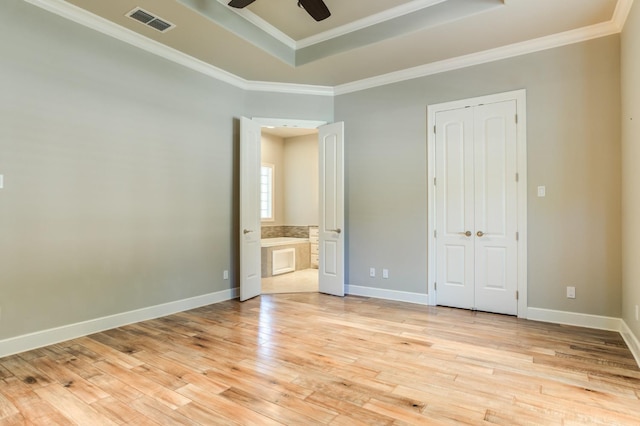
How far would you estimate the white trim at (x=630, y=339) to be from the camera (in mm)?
2701

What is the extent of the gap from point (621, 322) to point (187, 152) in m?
4.94

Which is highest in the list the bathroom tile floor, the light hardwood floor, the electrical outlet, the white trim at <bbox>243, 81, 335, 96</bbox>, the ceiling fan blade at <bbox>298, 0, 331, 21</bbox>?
the white trim at <bbox>243, 81, 335, 96</bbox>

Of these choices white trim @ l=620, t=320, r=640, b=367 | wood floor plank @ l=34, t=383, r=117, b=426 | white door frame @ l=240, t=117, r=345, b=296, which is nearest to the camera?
wood floor plank @ l=34, t=383, r=117, b=426

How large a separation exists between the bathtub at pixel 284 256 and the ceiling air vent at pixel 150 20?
399 centimetres

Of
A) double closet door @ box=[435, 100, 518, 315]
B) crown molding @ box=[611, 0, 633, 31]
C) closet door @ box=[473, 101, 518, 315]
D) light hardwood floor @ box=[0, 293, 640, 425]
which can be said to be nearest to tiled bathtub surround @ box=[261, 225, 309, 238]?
double closet door @ box=[435, 100, 518, 315]

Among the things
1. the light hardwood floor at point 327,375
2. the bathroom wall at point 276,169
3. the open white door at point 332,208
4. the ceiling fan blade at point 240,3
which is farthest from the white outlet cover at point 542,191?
the bathroom wall at point 276,169

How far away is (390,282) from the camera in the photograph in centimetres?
474

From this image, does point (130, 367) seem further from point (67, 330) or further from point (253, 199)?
point (253, 199)

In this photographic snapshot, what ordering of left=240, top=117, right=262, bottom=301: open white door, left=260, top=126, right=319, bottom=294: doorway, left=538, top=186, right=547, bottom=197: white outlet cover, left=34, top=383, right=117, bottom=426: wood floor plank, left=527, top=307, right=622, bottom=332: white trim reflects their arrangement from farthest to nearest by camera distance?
left=260, top=126, right=319, bottom=294: doorway
left=240, top=117, right=262, bottom=301: open white door
left=538, top=186, right=547, bottom=197: white outlet cover
left=527, top=307, right=622, bottom=332: white trim
left=34, top=383, right=117, bottom=426: wood floor plank

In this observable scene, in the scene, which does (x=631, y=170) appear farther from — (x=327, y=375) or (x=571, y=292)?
(x=327, y=375)

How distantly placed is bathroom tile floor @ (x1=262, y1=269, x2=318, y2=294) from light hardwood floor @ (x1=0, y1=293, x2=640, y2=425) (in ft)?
5.25

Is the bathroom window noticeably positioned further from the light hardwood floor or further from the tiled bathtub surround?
the light hardwood floor

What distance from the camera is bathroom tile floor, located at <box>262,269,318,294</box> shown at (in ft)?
17.5

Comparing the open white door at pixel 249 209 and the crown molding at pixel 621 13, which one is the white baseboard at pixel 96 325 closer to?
the open white door at pixel 249 209
